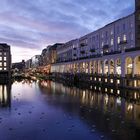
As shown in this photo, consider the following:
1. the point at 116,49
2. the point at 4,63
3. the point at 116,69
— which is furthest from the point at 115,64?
the point at 4,63

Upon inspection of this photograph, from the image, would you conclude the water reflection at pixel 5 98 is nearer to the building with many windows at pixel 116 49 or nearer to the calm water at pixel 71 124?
the calm water at pixel 71 124

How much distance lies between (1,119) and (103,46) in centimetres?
9002

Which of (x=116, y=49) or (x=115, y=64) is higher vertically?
(x=116, y=49)

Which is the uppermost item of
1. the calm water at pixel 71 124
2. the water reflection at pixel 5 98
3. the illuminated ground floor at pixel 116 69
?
the illuminated ground floor at pixel 116 69

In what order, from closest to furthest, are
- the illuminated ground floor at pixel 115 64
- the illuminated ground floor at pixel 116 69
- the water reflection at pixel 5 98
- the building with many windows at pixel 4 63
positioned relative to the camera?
1. the water reflection at pixel 5 98
2. the illuminated ground floor at pixel 116 69
3. the illuminated ground floor at pixel 115 64
4. the building with many windows at pixel 4 63

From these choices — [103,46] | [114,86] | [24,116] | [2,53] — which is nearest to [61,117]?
[24,116]

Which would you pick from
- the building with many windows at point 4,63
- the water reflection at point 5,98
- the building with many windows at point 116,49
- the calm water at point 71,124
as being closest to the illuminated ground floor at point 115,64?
the building with many windows at point 116,49

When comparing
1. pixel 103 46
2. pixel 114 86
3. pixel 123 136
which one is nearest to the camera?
pixel 123 136

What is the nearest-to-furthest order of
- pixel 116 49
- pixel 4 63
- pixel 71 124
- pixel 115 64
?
pixel 71 124, pixel 115 64, pixel 116 49, pixel 4 63

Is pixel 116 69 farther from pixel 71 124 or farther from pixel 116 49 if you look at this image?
pixel 71 124

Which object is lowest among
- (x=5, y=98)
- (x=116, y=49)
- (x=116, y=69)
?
(x=5, y=98)

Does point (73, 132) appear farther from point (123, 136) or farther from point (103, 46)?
point (103, 46)

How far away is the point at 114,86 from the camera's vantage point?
87.3 m

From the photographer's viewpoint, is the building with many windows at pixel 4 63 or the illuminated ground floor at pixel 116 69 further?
the building with many windows at pixel 4 63
